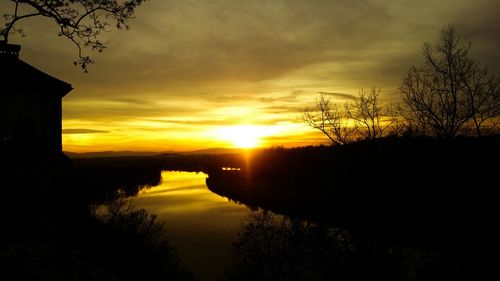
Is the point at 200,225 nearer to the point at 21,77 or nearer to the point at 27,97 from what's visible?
the point at 27,97

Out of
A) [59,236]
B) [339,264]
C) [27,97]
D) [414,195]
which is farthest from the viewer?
[414,195]

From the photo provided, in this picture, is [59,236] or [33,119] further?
[33,119]

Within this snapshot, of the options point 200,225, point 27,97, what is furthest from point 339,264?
point 200,225

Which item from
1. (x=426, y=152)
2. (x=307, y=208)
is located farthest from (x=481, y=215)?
(x=307, y=208)

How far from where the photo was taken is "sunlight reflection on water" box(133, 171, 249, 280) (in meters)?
22.7

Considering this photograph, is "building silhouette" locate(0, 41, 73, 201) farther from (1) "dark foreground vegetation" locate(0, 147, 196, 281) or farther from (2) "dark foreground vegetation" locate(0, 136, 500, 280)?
(2) "dark foreground vegetation" locate(0, 136, 500, 280)

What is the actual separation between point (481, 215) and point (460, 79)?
13.4 m

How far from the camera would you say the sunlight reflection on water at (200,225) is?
2271 centimetres

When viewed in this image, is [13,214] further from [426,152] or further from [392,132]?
[392,132]

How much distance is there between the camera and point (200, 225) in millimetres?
35781

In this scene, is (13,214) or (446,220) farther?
(446,220)

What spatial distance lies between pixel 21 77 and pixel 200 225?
21457 mm

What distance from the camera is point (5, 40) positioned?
1495 cm

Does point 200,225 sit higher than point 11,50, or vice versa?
point 11,50
